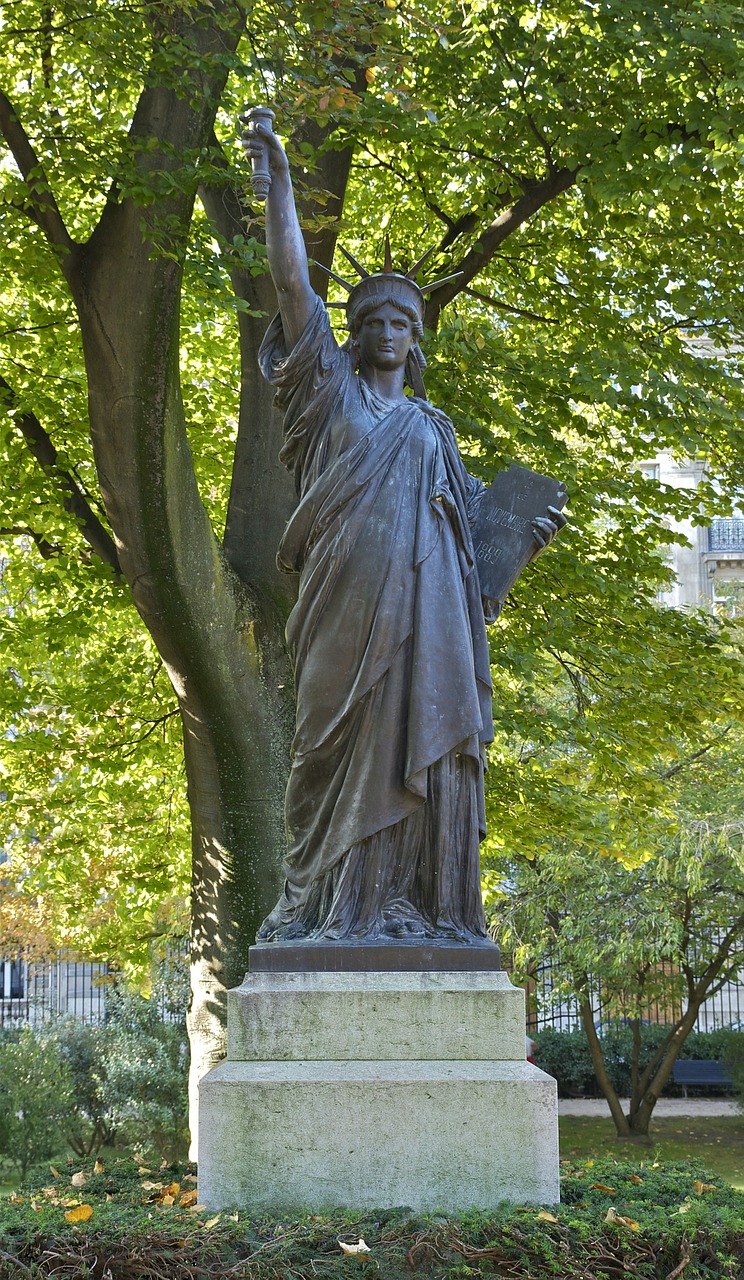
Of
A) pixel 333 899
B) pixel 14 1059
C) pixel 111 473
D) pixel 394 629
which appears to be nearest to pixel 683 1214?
pixel 333 899

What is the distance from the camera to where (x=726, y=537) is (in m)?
37.6

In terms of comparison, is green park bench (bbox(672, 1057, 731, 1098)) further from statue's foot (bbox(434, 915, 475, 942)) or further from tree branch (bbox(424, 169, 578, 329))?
statue's foot (bbox(434, 915, 475, 942))

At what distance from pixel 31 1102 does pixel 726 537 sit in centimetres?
2671

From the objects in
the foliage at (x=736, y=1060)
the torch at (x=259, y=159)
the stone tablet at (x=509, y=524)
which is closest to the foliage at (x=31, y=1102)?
the foliage at (x=736, y=1060)

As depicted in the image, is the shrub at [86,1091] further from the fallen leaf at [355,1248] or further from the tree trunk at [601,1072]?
A: the fallen leaf at [355,1248]

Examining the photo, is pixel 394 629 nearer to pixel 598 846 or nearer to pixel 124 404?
pixel 124 404

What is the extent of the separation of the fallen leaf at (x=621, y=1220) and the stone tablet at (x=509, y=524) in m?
2.24

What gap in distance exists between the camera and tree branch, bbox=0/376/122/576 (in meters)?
10.8

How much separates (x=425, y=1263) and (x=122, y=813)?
11060 mm

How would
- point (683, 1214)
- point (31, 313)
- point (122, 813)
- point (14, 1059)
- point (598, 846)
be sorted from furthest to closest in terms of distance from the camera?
point (14, 1059)
point (122, 813)
point (598, 846)
point (31, 313)
point (683, 1214)

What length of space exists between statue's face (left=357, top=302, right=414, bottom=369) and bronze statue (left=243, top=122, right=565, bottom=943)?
13cm

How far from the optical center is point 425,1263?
12.4 feet

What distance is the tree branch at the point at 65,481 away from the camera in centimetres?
1081

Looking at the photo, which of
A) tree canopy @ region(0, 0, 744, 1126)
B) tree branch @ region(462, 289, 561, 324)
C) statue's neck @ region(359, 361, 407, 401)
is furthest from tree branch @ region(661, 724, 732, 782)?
statue's neck @ region(359, 361, 407, 401)
